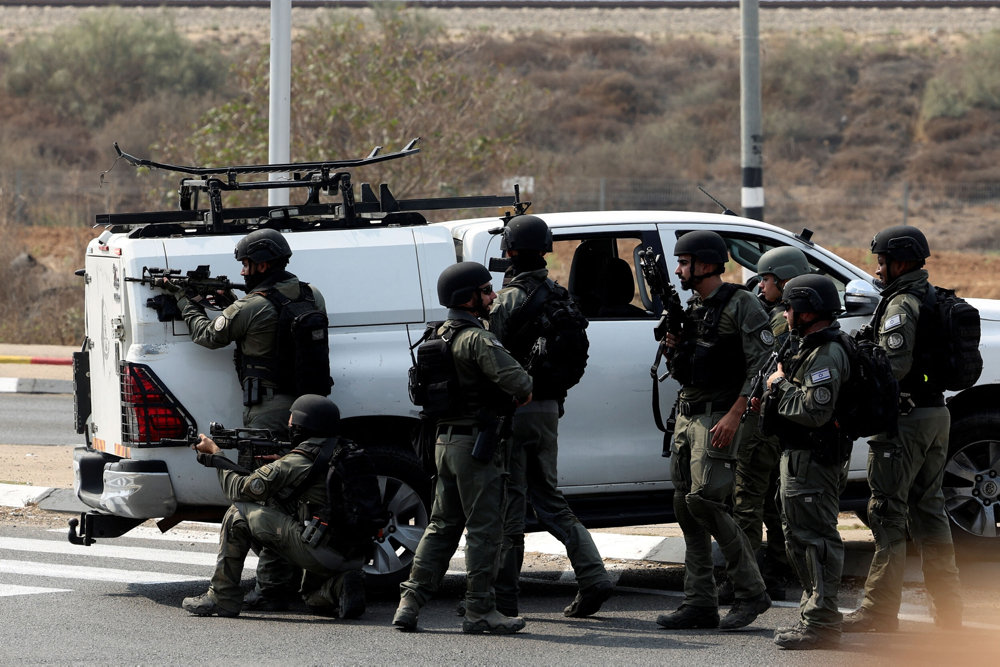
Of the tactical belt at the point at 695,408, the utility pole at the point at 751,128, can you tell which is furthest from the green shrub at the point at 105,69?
the tactical belt at the point at 695,408

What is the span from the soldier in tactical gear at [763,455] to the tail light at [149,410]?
2.76 meters

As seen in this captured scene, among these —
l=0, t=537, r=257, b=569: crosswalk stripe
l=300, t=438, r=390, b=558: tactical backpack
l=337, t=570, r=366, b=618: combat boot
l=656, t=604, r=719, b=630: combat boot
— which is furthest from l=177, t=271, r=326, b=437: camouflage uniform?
l=656, t=604, r=719, b=630: combat boot

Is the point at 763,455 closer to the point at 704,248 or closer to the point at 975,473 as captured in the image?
the point at 704,248

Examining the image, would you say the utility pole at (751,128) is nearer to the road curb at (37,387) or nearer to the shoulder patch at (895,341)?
the shoulder patch at (895,341)

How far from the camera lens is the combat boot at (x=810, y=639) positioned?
591cm

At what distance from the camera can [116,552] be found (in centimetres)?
832

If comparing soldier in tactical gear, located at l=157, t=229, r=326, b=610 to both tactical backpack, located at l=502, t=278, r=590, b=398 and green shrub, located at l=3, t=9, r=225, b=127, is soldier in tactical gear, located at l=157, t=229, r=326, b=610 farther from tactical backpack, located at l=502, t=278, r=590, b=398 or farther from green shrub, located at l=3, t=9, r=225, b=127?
green shrub, located at l=3, t=9, r=225, b=127

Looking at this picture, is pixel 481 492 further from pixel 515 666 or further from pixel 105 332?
pixel 105 332

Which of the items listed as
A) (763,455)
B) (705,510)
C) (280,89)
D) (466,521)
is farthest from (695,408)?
(280,89)

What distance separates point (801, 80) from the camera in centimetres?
4609

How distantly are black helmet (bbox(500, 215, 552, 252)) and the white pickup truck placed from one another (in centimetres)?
60

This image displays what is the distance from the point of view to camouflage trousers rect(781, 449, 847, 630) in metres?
5.95

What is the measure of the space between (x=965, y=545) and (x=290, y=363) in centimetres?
394

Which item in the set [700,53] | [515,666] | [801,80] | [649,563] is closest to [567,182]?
[801,80]
